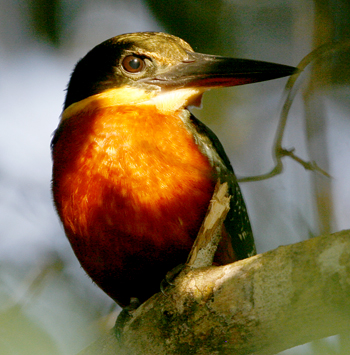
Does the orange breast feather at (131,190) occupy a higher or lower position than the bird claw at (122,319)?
higher

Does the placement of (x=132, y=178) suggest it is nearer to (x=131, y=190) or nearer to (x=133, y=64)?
(x=131, y=190)

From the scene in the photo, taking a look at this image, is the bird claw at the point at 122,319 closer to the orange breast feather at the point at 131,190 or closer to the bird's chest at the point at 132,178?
the orange breast feather at the point at 131,190

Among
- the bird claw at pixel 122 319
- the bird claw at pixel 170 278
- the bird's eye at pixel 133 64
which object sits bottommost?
the bird claw at pixel 122 319

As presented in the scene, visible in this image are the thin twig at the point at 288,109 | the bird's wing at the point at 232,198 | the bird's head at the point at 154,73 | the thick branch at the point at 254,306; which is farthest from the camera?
the thin twig at the point at 288,109

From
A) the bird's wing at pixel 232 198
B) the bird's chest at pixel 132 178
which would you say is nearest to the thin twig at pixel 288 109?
the bird's wing at pixel 232 198

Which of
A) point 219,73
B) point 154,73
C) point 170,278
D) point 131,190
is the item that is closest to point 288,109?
point 219,73

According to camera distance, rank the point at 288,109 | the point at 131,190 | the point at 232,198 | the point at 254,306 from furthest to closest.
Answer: the point at 288,109 < the point at 232,198 < the point at 131,190 < the point at 254,306
